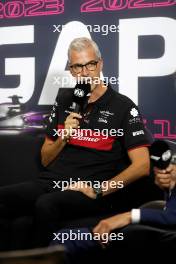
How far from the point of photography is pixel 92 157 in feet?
7.20

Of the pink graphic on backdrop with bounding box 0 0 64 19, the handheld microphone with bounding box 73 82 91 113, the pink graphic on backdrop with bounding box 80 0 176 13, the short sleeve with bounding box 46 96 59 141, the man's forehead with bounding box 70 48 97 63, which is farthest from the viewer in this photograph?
the pink graphic on backdrop with bounding box 0 0 64 19

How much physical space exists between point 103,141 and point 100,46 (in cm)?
85

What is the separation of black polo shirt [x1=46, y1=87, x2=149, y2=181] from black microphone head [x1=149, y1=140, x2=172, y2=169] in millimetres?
476

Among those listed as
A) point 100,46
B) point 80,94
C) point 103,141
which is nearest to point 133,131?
point 103,141

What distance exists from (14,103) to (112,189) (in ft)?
3.99

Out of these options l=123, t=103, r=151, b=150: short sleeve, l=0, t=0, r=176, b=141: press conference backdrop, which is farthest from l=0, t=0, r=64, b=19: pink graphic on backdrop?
l=123, t=103, r=151, b=150: short sleeve

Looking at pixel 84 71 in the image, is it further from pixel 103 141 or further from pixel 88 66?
pixel 103 141

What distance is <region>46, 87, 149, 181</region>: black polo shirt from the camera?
2.17m

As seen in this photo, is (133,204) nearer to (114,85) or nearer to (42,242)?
(42,242)

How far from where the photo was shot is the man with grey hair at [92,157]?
2092mm

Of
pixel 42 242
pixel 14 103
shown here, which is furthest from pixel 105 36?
pixel 42 242

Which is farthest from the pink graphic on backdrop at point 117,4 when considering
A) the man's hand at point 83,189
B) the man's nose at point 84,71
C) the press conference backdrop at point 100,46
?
the man's hand at point 83,189

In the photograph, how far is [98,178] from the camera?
2.17 m

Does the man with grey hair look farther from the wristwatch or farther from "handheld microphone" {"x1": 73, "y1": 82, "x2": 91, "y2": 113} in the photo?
"handheld microphone" {"x1": 73, "y1": 82, "x2": 91, "y2": 113}
